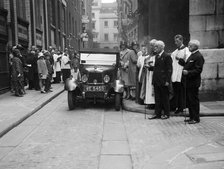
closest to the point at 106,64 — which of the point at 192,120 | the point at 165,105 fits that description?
the point at 165,105

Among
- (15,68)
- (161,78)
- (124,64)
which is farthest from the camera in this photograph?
(15,68)

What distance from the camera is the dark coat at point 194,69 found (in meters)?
7.56

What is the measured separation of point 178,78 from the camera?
8.78 metres

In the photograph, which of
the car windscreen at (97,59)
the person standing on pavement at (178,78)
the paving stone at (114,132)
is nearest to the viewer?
the paving stone at (114,132)

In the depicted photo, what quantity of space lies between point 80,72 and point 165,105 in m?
3.45

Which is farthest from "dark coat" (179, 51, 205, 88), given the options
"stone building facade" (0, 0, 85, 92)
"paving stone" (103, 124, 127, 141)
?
"stone building facade" (0, 0, 85, 92)

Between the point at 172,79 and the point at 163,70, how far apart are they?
0.82 m

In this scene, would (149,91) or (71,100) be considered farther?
(71,100)

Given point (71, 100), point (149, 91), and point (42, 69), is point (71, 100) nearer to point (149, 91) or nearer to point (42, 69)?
point (149, 91)

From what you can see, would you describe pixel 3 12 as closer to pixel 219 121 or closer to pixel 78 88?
pixel 78 88

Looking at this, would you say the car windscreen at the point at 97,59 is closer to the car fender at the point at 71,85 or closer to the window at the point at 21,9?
A: the car fender at the point at 71,85

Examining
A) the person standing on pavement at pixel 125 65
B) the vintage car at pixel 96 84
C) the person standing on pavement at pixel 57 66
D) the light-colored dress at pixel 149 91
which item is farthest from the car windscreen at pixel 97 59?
the person standing on pavement at pixel 57 66

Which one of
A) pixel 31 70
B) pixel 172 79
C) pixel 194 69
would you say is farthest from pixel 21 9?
pixel 194 69

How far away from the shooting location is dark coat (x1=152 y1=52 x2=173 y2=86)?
26.7ft
